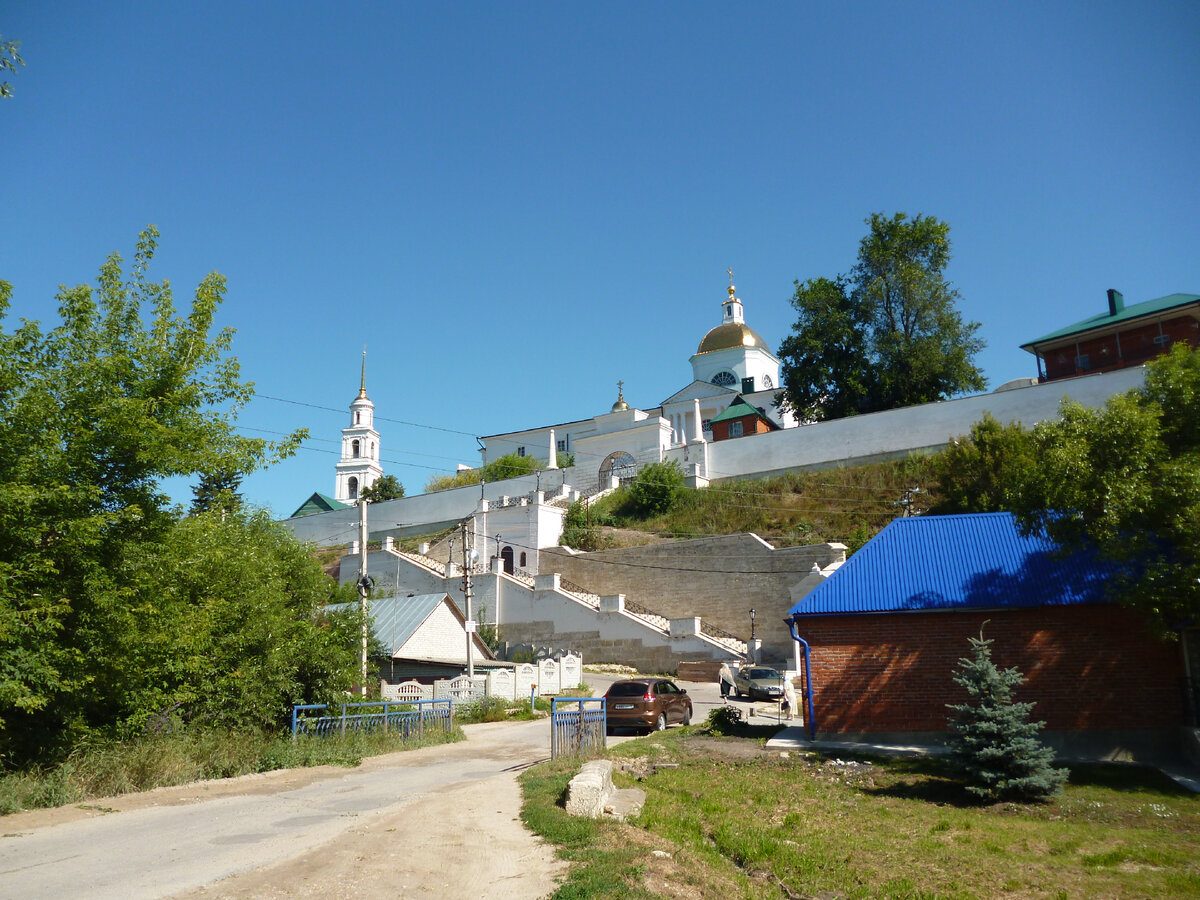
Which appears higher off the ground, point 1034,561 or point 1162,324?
point 1162,324

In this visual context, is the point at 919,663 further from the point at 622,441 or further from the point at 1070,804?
the point at 622,441

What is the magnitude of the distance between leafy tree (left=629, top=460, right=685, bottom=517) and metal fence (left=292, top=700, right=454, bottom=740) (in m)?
25.7

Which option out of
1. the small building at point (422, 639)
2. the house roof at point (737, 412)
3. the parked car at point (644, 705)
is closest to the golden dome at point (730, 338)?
the house roof at point (737, 412)

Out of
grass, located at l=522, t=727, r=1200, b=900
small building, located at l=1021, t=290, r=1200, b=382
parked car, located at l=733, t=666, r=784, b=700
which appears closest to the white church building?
small building, located at l=1021, t=290, r=1200, b=382

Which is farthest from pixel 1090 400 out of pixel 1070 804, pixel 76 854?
pixel 76 854

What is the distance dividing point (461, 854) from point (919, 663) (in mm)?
11343

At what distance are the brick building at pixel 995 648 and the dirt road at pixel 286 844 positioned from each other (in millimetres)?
7321

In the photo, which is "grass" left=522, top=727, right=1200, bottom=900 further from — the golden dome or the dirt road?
the golden dome

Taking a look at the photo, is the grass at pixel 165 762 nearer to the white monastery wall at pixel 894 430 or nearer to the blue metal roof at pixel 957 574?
the blue metal roof at pixel 957 574

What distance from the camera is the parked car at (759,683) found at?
27422 millimetres

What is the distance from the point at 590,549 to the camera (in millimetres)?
45656

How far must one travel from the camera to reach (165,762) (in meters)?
13.2

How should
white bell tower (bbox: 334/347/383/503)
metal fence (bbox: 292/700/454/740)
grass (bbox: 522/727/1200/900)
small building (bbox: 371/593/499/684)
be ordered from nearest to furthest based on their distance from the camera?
1. grass (bbox: 522/727/1200/900)
2. metal fence (bbox: 292/700/454/740)
3. small building (bbox: 371/593/499/684)
4. white bell tower (bbox: 334/347/383/503)

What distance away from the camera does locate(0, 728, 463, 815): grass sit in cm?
1127
